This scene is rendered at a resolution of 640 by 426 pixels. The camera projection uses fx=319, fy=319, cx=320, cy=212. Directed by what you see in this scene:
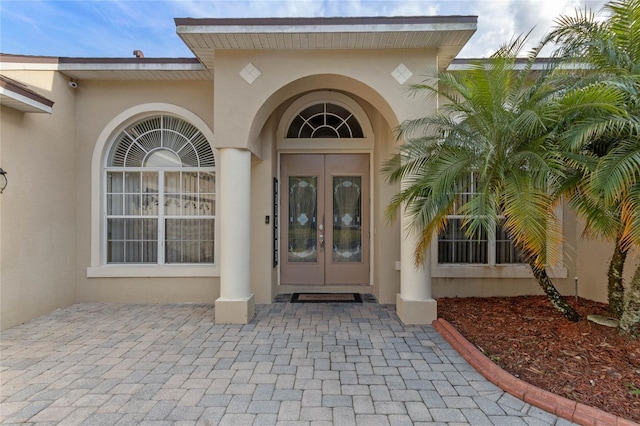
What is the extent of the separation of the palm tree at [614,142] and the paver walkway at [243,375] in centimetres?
213

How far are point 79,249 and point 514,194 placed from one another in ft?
24.3

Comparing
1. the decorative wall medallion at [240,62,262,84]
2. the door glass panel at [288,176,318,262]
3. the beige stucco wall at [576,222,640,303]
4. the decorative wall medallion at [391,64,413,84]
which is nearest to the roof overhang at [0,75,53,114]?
the decorative wall medallion at [240,62,262,84]

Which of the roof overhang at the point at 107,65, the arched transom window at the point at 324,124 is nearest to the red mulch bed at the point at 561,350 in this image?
the arched transom window at the point at 324,124

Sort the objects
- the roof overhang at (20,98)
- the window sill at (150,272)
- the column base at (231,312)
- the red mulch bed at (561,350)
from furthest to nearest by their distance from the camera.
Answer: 1. the window sill at (150,272)
2. the column base at (231,312)
3. the roof overhang at (20,98)
4. the red mulch bed at (561,350)

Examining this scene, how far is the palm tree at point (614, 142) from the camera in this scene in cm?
316

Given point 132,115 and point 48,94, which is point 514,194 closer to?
point 132,115

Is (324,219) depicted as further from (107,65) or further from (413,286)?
(107,65)

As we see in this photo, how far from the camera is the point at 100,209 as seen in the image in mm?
6262

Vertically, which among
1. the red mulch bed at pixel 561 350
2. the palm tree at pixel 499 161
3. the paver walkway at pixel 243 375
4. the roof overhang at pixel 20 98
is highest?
the roof overhang at pixel 20 98

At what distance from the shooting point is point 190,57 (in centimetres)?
564

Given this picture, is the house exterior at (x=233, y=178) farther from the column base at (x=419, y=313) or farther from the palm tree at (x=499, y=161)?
the palm tree at (x=499, y=161)

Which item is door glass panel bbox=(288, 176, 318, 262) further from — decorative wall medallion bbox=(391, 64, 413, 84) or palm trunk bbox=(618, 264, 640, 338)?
palm trunk bbox=(618, 264, 640, 338)

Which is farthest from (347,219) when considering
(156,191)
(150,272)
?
(150,272)

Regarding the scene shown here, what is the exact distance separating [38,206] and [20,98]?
1.78 meters
